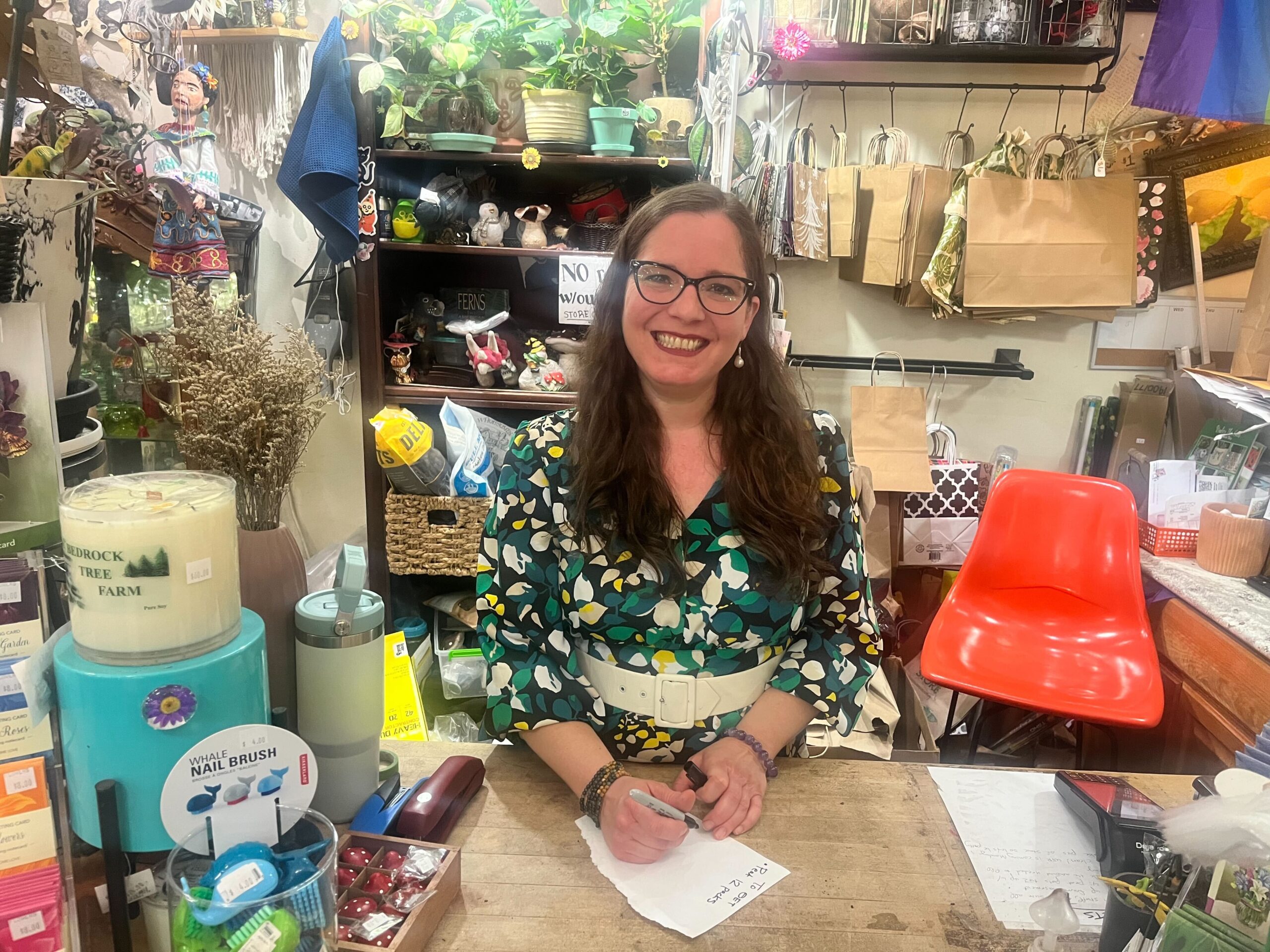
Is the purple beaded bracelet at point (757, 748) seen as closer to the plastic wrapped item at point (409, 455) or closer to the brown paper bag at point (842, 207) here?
the plastic wrapped item at point (409, 455)

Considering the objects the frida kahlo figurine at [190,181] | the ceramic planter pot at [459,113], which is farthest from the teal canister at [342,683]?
the ceramic planter pot at [459,113]

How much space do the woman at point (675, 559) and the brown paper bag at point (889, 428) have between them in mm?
1363

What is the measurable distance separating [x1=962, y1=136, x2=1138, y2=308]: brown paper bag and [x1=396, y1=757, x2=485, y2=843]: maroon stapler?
6.60 feet

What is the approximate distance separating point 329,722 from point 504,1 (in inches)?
76.8

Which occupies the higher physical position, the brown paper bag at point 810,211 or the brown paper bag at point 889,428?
the brown paper bag at point 810,211

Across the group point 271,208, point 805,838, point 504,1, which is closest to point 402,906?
point 805,838

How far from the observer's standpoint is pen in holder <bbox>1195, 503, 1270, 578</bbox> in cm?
207

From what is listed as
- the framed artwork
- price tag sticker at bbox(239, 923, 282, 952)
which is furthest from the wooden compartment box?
the framed artwork

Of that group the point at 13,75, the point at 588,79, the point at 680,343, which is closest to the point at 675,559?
the point at 680,343

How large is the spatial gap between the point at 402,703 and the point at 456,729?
0.78 ft

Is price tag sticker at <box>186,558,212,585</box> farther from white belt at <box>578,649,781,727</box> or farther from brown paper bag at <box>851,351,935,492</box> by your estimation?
brown paper bag at <box>851,351,935,492</box>

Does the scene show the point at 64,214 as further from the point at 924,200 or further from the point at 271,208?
the point at 924,200

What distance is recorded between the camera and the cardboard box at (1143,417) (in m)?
2.64

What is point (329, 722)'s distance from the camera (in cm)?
91
